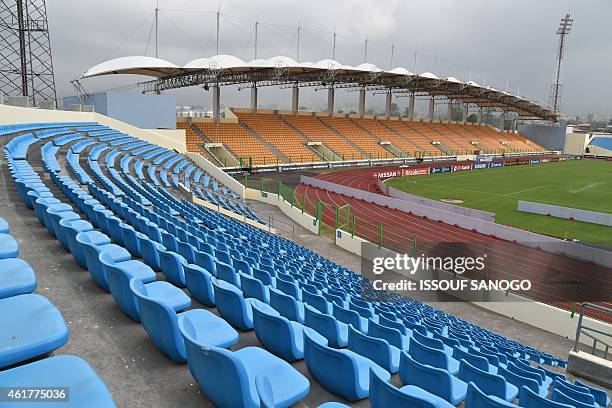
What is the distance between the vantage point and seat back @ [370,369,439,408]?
2.39 metres

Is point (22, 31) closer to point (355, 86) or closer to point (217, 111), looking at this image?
point (217, 111)

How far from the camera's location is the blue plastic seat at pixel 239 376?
2496 mm

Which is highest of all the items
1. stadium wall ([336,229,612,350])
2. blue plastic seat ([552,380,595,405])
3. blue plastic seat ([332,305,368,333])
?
blue plastic seat ([332,305,368,333])

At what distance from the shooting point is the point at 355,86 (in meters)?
57.2

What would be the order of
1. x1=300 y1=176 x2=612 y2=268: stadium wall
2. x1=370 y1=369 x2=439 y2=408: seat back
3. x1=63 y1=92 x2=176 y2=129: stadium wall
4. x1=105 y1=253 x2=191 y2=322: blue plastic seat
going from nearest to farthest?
1. x1=370 y1=369 x2=439 y2=408: seat back
2. x1=105 y1=253 x2=191 y2=322: blue plastic seat
3. x1=300 y1=176 x2=612 y2=268: stadium wall
4. x1=63 y1=92 x2=176 y2=129: stadium wall

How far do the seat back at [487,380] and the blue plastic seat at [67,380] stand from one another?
357cm

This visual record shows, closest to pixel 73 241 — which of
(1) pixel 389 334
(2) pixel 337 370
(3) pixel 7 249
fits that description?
(3) pixel 7 249

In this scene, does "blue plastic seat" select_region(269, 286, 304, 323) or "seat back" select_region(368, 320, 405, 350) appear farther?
"seat back" select_region(368, 320, 405, 350)

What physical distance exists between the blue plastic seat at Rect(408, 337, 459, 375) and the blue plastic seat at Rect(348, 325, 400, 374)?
0.38 metres

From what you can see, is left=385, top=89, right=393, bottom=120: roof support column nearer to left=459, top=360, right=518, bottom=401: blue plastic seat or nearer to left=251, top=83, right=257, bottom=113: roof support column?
left=251, top=83, right=257, bottom=113: roof support column

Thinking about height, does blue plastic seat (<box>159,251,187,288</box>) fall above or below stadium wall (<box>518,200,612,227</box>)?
above

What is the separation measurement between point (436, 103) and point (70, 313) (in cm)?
7666

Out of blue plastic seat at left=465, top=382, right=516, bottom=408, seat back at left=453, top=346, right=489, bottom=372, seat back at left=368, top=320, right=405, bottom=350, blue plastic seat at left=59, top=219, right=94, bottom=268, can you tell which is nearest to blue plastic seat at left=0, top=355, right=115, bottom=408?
blue plastic seat at left=465, top=382, right=516, bottom=408

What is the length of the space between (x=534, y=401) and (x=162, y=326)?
3433 mm
